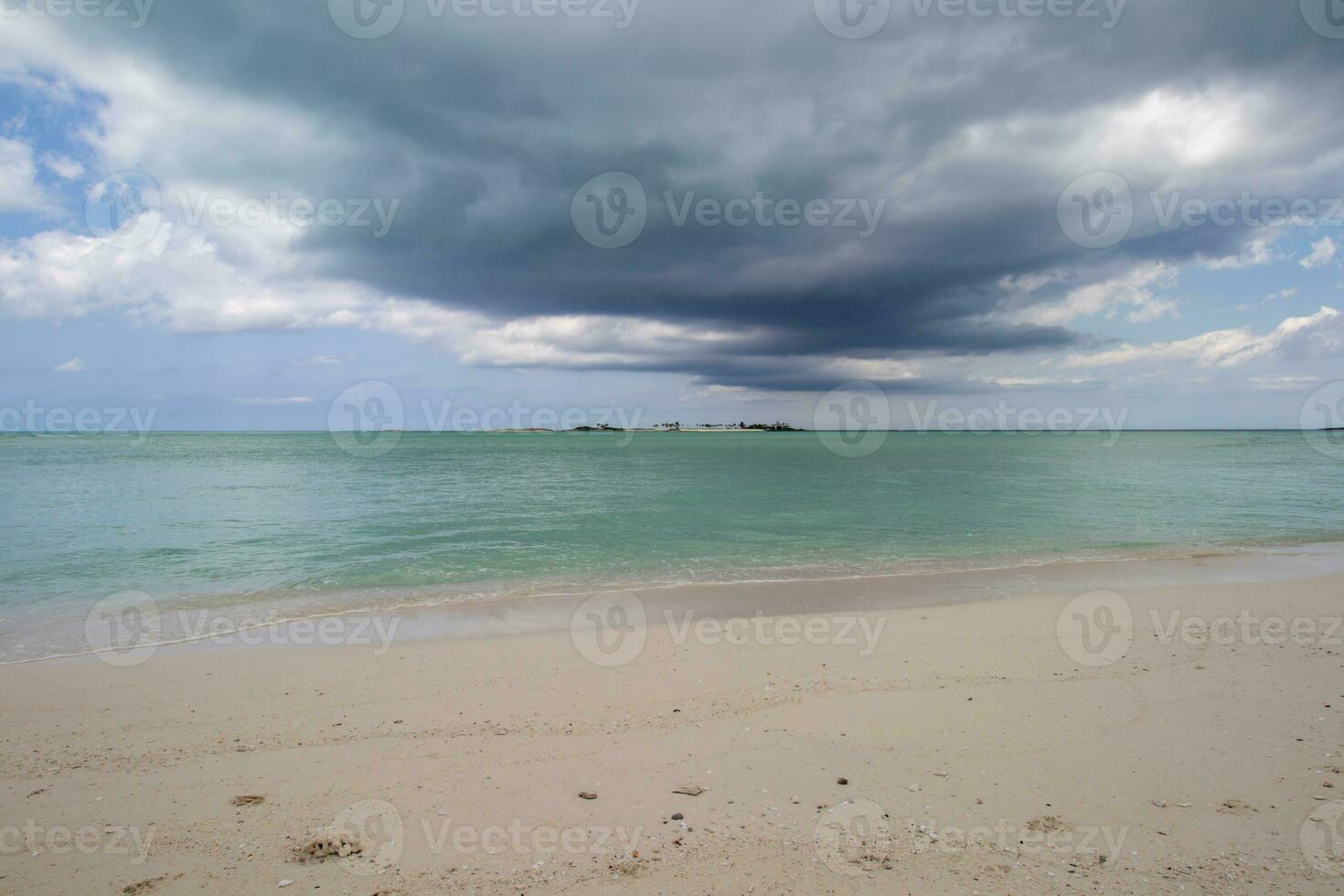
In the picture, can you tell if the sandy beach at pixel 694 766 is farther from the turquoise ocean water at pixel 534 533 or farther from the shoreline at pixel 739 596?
the turquoise ocean water at pixel 534 533

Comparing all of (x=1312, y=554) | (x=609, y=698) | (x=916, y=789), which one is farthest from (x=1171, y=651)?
(x=1312, y=554)

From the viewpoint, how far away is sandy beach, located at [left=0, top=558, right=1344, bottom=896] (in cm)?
423

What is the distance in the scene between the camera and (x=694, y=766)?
5.49m

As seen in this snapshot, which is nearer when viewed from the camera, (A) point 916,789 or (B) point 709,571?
(A) point 916,789

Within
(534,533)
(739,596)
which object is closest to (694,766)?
(739,596)

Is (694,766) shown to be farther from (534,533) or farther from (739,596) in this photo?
(534,533)

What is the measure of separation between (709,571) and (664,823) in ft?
34.6

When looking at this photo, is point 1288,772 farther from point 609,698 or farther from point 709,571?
point 709,571

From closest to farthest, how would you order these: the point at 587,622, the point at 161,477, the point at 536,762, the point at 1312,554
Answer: the point at 536,762, the point at 587,622, the point at 1312,554, the point at 161,477

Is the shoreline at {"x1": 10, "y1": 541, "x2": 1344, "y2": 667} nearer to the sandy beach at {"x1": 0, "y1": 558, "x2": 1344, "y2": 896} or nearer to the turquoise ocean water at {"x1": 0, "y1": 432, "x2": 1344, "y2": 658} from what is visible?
the turquoise ocean water at {"x1": 0, "y1": 432, "x2": 1344, "y2": 658}

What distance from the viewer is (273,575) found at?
1475 centimetres

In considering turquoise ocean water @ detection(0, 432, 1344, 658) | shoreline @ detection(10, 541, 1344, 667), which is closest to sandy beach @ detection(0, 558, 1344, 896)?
shoreline @ detection(10, 541, 1344, 667)

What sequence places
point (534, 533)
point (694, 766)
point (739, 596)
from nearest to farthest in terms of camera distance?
point (694, 766)
point (739, 596)
point (534, 533)

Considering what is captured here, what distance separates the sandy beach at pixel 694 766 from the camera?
167 inches
